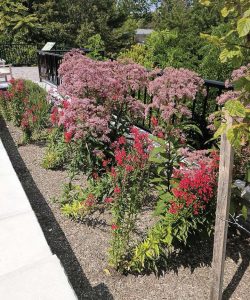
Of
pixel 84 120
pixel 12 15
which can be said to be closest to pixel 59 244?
pixel 84 120

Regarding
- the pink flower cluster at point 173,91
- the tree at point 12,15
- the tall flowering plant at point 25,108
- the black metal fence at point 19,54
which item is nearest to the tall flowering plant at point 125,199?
the pink flower cluster at point 173,91

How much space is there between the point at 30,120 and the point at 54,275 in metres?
3.87

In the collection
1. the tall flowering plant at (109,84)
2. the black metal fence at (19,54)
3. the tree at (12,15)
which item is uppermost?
the tree at (12,15)

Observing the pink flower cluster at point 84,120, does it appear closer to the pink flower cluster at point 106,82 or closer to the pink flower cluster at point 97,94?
the pink flower cluster at point 97,94

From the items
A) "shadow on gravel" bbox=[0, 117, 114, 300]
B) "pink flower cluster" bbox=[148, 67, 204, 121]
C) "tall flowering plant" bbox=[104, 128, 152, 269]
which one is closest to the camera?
"shadow on gravel" bbox=[0, 117, 114, 300]

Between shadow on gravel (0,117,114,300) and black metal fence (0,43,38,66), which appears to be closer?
shadow on gravel (0,117,114,300)

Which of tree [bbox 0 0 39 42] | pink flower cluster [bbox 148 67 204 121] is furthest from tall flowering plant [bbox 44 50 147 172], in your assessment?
tree [bbox 0 0 39 42]

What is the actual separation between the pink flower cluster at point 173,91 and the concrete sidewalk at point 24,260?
1630mm

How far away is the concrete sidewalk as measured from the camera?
2135 millimetres

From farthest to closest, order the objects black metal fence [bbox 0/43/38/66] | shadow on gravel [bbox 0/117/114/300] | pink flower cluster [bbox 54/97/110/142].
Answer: black metal fence [bbox 0/43/38/66], pink flower cluster [bbox 54/97/110/142], shadow on gravel [bbox 0/117/114/300]

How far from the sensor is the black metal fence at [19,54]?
1894 cm

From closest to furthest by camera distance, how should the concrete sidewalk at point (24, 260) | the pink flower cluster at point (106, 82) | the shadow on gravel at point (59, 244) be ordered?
the concrete sidewalk at point (24, 260) → the shadow on gravel at point (59, 244) → the pink flower cluster at point (106, 82)

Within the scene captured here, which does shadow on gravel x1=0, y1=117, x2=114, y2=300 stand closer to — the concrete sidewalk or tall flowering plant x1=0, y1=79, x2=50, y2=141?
the concrete sidewalk

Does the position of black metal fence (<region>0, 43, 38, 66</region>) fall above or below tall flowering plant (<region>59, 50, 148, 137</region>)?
below
